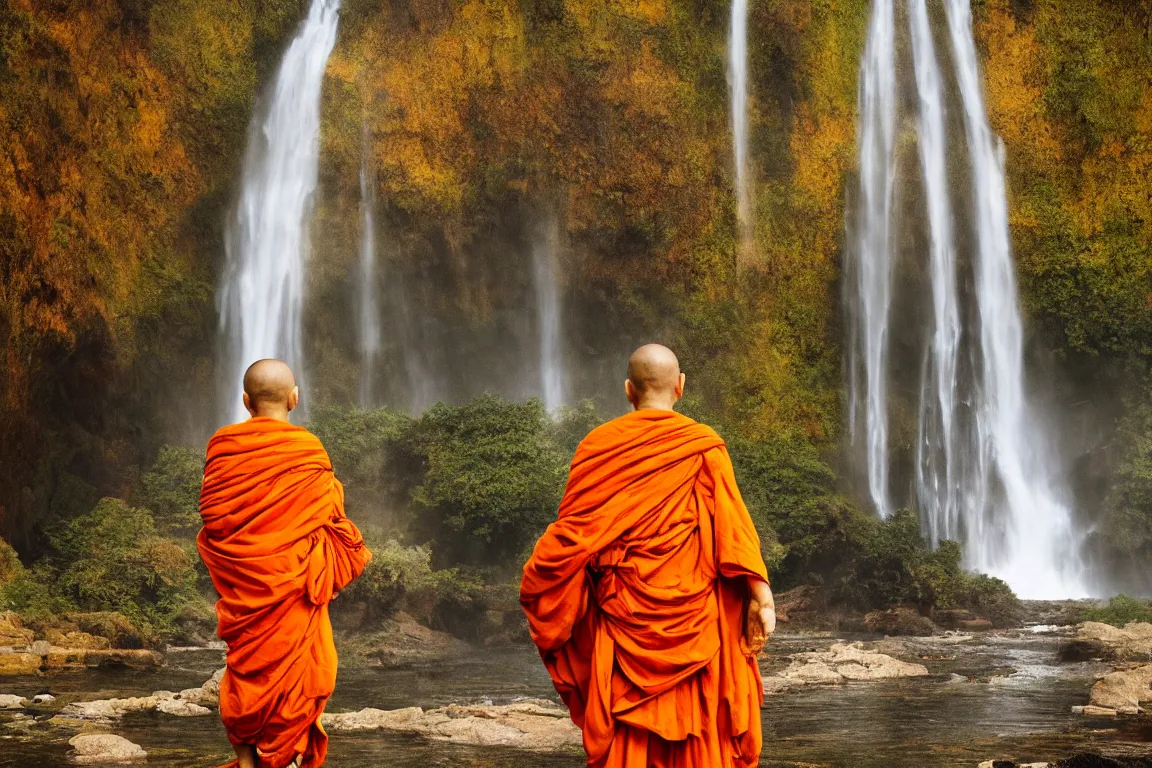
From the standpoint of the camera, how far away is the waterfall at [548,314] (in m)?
23.3

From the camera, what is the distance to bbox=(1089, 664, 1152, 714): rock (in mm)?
10430

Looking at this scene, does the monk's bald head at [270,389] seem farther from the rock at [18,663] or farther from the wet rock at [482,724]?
the rock at [18,663]

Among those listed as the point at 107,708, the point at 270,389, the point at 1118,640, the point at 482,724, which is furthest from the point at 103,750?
the point at 1118,640

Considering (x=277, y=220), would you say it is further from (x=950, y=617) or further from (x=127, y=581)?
(x=950, y=617)

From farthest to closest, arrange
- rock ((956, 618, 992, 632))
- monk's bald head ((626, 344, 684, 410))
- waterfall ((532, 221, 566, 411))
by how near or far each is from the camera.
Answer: waterfall ((532, 221, 566, 411)), rock ((956, 618, 992, 632)), monk's bald head ((626, 344, 684, 410))

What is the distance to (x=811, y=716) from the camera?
10680 mm

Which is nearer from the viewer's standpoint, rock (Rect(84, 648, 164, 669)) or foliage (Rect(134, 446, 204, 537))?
rock (Rect(84, 648, 164, 669))

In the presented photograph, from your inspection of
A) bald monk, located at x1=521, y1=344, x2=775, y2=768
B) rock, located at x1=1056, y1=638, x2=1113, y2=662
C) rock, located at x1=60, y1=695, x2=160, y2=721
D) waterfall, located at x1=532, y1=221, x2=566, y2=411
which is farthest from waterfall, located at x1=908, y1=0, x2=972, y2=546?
bald monk, located at x1=521, y1=344, x2=775, y2=768

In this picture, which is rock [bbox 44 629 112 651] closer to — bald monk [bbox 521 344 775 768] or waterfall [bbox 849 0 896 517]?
bald monk [bbox 521 344 775 768]

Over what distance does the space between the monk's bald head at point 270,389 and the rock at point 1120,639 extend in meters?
12.3

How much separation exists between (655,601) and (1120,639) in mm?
13305

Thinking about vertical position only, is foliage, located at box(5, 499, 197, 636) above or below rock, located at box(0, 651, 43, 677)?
above

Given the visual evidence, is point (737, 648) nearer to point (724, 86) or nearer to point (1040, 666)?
point (1040, 666)

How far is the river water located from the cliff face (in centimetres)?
827
